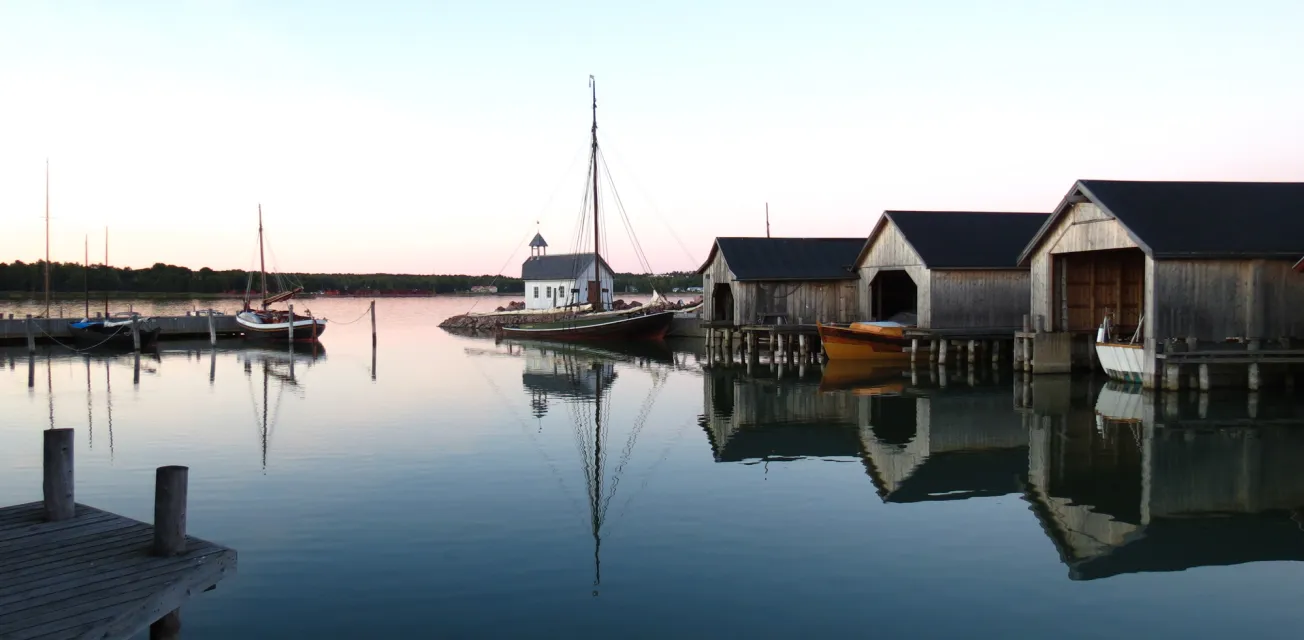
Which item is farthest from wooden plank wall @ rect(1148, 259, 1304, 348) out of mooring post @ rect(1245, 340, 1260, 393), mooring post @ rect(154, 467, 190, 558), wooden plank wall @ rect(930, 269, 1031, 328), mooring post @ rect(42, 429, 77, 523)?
mooring post @ rect(42, 429, 77, 523)

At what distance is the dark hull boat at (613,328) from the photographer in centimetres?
5181

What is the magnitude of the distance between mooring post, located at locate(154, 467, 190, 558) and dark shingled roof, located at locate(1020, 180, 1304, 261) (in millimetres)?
21740

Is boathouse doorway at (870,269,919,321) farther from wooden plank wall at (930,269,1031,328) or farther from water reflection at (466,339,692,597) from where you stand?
water reflection at (466,339,692,597)

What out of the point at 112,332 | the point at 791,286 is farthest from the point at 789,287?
the point at 112,332

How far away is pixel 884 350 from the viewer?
34.4 meters

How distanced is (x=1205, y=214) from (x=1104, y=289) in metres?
4.78

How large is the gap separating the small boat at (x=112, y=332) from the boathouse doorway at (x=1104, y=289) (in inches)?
1571

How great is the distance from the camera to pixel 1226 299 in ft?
76.2

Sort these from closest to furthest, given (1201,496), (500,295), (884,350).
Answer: (1201,496)
(884,350)
(500,295)

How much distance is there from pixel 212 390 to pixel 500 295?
145 m

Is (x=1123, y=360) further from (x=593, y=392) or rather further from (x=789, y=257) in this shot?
(x=789, y=257)

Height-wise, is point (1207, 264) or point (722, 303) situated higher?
point (1207, 264)

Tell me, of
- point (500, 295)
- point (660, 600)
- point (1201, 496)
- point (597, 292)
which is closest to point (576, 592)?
point (660, 600)

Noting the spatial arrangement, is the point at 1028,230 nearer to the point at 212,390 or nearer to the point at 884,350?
the point at 884,350
